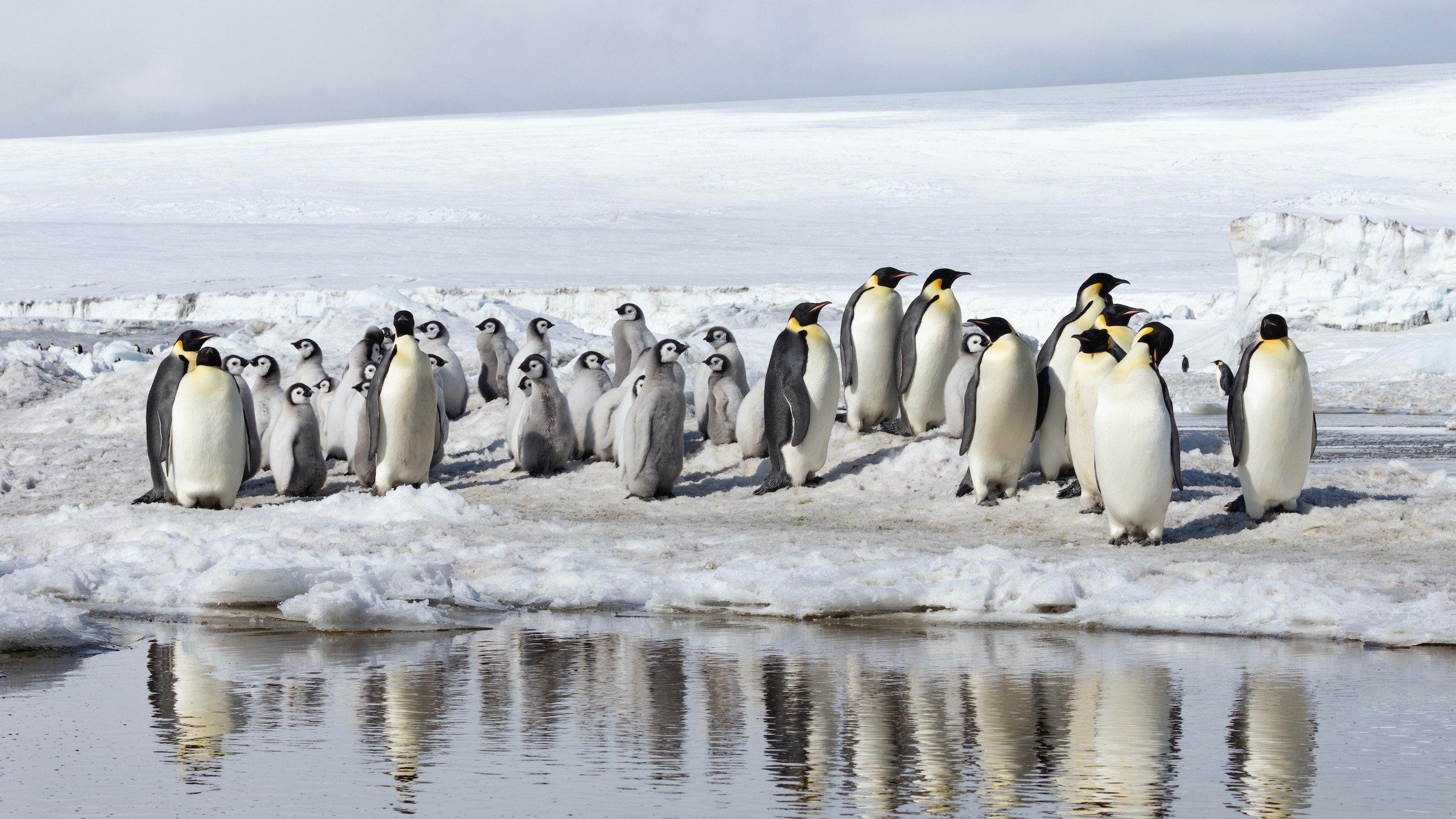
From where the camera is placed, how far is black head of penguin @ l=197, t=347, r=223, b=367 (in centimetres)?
858

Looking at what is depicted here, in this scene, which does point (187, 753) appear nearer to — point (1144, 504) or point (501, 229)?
point (1144, 504)

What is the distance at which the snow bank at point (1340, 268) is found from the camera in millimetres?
22234

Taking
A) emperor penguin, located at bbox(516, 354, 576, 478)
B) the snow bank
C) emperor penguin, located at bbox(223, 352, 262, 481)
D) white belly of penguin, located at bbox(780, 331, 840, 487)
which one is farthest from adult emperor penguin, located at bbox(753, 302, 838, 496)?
the snow bank

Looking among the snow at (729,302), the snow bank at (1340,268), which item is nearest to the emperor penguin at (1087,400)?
the snow at (729,302)

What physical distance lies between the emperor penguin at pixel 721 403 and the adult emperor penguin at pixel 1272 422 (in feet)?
12.0

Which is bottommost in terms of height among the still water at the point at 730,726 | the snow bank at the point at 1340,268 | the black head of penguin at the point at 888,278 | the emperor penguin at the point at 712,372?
the still water at the point at 730,726

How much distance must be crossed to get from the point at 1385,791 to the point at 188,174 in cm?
5744

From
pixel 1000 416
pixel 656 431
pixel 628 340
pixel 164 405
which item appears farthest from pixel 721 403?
pixel 164 405

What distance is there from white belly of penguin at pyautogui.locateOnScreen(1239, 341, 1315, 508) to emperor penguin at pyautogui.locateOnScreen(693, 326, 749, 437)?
3.85m

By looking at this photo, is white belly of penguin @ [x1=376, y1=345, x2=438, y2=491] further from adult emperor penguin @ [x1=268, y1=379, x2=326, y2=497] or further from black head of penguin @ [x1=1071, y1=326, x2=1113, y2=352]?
black head of penguin @ [x1=1071, y1=326, x2=1113, y2=352]

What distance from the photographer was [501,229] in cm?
4491

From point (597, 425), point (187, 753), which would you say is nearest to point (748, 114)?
point (597, 425)

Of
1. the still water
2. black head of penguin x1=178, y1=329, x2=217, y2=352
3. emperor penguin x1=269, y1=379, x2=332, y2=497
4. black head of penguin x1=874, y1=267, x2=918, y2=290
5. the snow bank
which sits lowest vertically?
the still water

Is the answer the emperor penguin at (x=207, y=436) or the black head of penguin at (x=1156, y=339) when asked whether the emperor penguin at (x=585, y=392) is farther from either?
the black head of penguin at (x=1156, y=339)
